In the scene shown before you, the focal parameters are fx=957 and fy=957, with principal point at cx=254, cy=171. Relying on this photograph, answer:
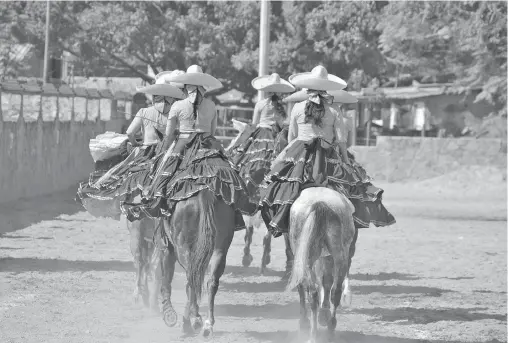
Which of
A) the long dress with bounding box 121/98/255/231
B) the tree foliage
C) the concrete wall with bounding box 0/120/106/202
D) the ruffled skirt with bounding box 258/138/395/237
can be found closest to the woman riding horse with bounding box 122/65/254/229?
the long dress with bounding box 121/98/255/231

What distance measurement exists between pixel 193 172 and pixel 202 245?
0.76 metres

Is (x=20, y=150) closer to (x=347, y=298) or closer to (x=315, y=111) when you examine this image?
(x=347, y=298)

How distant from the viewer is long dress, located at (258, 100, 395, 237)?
9.61 m

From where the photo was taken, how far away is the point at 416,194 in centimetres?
2761

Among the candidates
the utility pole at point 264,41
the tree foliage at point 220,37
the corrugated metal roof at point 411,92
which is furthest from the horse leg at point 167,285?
the corrugated metal roof at point 411,92

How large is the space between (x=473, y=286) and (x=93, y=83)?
30615mm

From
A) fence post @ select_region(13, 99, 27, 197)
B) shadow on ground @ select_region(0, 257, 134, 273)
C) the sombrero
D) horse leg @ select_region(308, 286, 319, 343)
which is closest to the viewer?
horse leg @ select_region(308, 286, 319, 343)

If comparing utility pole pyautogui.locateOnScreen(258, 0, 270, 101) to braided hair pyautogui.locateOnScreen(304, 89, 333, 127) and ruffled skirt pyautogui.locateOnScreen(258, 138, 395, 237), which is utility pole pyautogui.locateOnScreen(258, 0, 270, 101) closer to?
ruffled skirt pyautogui.locateOnScreen(258, 138, 395, 237)

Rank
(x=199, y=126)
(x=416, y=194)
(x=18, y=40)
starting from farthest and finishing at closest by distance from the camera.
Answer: (x=18, y=40), (x=416, y=194), (x=199, y=126)

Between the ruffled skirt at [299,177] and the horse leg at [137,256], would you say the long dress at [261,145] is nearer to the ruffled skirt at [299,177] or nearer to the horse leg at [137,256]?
the horse leg at [137,256]

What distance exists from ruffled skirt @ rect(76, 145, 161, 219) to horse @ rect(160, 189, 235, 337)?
102 cm

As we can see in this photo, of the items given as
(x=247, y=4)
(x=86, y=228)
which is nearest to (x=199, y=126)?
(x=86, y=228)

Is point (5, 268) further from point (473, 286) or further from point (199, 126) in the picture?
point (473, 286)

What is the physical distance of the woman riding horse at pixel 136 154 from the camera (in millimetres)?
11062
